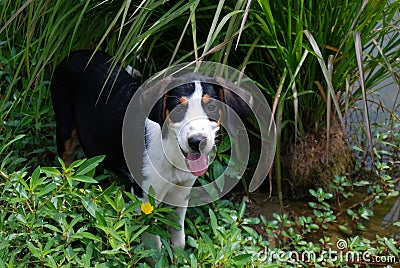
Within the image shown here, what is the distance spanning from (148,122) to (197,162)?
1.10ft

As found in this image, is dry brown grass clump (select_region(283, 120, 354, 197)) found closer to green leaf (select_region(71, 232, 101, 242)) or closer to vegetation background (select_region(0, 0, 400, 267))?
vegetation background (select_region(0, 0, 400, 267))

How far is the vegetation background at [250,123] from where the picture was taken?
2.48m

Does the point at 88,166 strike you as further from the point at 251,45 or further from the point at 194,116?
the point at 251,45

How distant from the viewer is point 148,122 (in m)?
2.84

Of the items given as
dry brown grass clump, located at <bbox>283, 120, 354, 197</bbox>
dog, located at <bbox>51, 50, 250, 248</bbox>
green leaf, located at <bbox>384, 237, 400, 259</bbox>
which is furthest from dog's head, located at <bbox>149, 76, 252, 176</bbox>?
green leaf, located at <bbox>384, 237, 400, 259</bbox>

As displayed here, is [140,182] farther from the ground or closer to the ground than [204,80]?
closer to the ground

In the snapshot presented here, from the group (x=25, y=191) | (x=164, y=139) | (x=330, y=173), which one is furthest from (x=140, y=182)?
(x=330, y=173)

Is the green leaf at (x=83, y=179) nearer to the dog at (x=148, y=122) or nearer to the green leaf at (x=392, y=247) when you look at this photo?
the dog at (x=148, y=122)

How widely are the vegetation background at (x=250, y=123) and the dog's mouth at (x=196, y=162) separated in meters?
0.21

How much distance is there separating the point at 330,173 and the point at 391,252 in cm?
56

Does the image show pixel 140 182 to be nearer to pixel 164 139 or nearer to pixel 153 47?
pixel 164 139

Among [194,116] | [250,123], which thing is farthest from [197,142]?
[250,123]

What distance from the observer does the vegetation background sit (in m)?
2.48

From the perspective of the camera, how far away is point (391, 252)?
3.09 m
